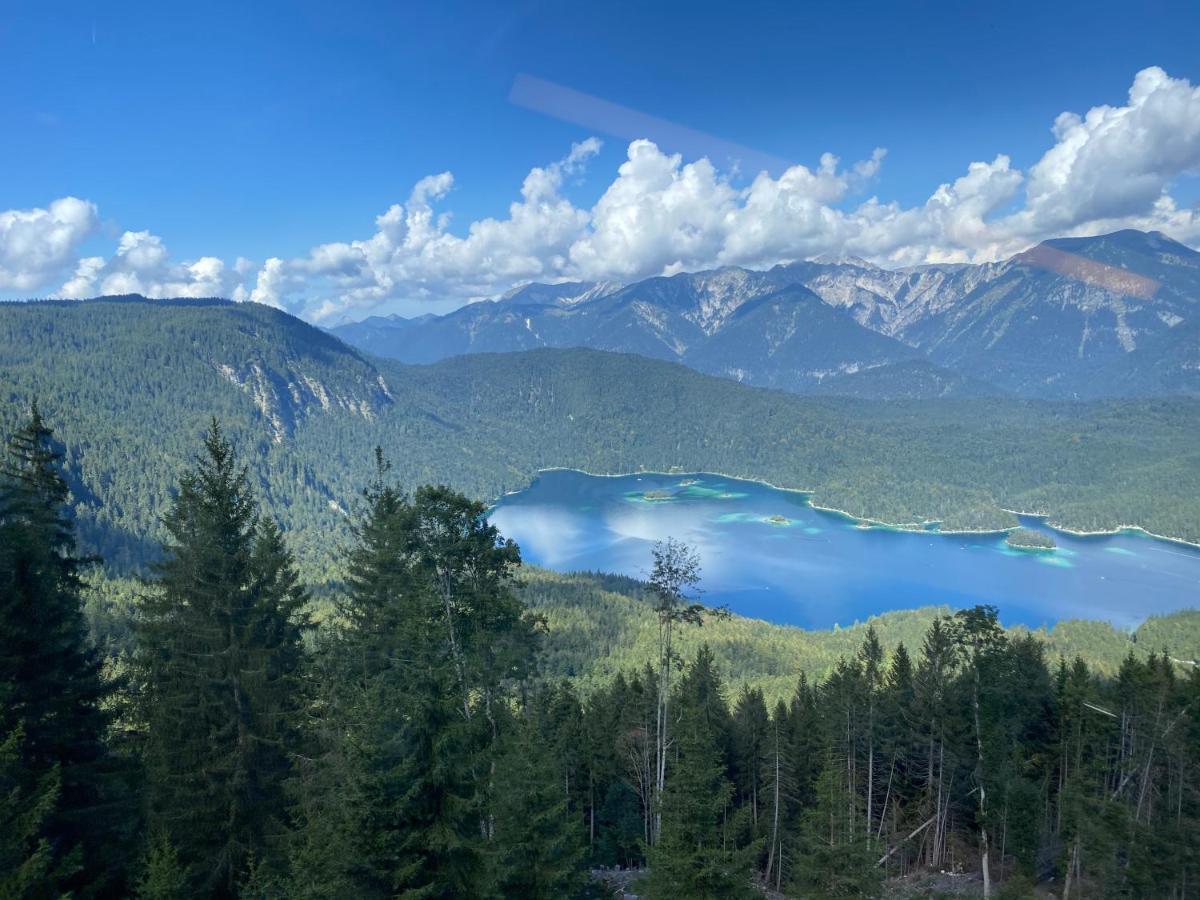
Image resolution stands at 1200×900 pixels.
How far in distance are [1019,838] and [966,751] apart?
3367 millimetres

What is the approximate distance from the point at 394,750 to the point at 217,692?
23.8 feet

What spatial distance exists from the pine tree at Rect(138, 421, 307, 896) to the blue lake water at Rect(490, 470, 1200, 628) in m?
108

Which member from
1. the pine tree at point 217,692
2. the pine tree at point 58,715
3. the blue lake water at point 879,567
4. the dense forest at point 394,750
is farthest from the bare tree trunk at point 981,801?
the blue lake water at point 879,567

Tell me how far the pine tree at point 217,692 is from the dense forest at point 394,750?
0.20ft

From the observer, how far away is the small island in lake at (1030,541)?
168750 millimetres

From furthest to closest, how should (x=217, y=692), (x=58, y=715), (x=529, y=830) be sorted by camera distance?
1. (x=217, y=692)
2. (x=58, y=715)
3. (x=529, y=830)

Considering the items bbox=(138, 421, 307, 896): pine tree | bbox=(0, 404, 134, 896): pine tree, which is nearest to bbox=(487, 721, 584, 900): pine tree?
bbox=(138, 421, 307, 896): pine tree

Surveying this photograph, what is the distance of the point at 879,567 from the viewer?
152875mm

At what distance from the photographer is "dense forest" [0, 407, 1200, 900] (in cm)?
1012

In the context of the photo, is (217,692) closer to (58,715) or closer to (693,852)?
(58,715)

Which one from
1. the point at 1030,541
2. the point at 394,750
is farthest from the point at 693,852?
the point at 1030,541

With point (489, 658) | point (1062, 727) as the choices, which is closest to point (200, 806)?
point (489, 658)

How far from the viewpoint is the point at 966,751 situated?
26.7 metres

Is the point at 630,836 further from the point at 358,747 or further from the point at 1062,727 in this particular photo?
the point at 358,747
